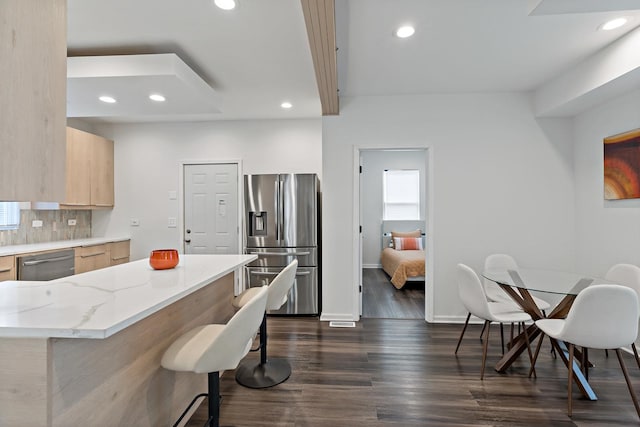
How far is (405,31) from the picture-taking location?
2.26 meters

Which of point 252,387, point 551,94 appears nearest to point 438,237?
point 551,94

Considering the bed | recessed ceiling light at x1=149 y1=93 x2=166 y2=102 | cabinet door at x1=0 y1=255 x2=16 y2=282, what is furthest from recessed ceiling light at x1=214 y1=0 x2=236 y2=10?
the bed

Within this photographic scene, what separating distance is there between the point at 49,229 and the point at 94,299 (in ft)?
11.6

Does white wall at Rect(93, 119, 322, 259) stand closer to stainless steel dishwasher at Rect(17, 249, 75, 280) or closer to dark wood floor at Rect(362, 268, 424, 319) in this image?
stainless steel dishwasher at Rect(17, 249, 75, 280)

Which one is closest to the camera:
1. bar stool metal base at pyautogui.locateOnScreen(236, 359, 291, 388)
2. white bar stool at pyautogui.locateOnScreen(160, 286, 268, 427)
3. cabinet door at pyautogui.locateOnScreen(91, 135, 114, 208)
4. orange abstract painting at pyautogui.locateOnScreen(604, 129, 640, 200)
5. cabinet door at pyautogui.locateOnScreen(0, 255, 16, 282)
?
white bar stool at pyautogui.locateOnScreen(160, 286, 268, 427)

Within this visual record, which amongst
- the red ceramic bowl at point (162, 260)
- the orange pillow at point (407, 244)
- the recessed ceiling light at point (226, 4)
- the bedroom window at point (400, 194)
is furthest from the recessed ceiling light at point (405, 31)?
the bedroom window at point (400, 194)

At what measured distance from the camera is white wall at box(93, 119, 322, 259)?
4387 mm

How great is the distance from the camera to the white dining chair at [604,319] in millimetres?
1804

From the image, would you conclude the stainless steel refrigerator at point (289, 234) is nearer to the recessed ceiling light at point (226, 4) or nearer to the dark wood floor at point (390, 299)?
the dark wood floor at point (390, 299)

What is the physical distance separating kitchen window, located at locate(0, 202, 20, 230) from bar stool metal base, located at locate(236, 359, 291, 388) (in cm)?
303

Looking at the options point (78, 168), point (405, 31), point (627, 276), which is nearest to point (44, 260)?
point (78, 168)

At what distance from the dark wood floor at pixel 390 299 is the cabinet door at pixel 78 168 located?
3841 millimetres

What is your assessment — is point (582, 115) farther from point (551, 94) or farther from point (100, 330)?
point (100, 330)

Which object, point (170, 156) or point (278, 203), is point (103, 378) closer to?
point (278, 203)
